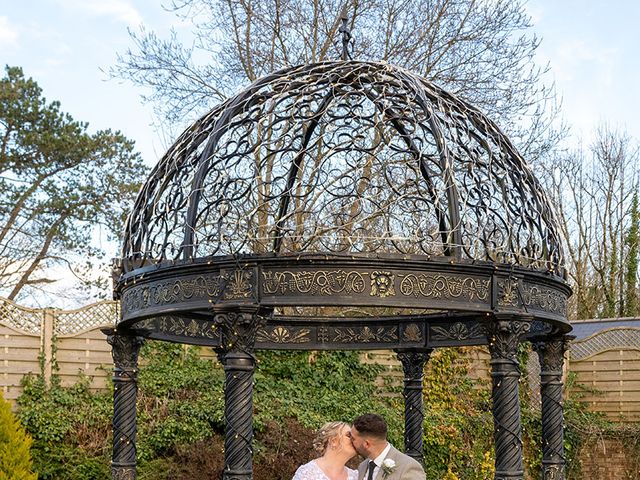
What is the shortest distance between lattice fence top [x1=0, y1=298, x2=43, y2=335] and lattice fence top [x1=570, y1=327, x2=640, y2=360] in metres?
9.35

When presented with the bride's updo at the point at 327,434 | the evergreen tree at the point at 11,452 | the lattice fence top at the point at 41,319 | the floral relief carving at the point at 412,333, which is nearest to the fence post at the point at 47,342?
the lattice fence top at the point at 41,319

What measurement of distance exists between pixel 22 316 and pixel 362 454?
976cm

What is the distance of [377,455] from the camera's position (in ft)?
18.3

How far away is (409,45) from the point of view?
725 inches

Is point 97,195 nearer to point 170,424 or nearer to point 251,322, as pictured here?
point 170,424

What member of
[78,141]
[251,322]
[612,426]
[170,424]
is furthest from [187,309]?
[78,141]

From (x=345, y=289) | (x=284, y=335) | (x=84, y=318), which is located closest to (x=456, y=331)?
(x=284, y=335)

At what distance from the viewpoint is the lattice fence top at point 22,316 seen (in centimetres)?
1423

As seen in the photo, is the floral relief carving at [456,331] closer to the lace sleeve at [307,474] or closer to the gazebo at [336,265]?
the gazebo at [336,265]

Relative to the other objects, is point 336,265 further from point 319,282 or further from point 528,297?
point 528,297

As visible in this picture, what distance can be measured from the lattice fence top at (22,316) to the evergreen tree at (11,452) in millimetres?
4344

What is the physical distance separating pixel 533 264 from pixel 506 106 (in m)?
11.2

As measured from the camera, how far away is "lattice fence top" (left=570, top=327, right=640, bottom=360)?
1716 centimetres

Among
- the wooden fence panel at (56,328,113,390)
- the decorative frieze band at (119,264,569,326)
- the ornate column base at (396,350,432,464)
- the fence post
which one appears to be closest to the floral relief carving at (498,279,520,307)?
the decorative frieze band at (119,264,569,326)
